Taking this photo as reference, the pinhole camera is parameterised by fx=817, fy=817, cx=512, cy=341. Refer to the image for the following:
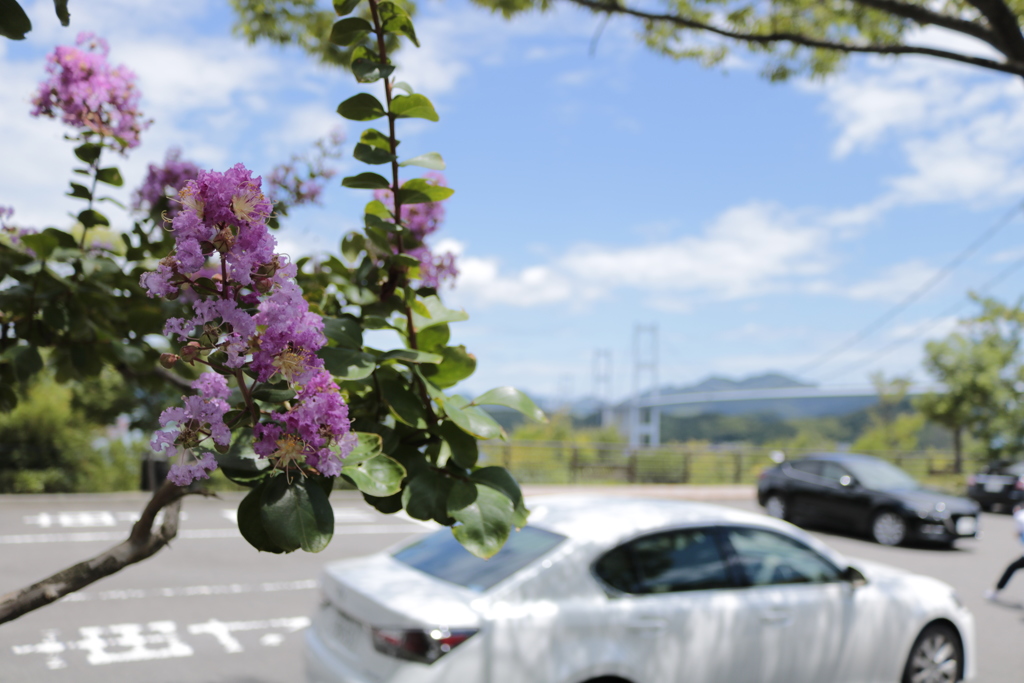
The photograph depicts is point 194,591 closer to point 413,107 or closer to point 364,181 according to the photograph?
point 364,181

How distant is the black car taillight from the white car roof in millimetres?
783

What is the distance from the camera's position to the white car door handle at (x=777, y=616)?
4.50 meters

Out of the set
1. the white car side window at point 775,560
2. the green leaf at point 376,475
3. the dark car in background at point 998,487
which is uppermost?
the green leaf at point 376,475

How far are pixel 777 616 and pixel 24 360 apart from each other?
153 inches

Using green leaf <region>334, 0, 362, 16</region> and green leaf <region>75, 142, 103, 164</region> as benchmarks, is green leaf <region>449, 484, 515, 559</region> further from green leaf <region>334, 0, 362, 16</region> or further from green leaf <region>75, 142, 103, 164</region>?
green leaf <region>75, 142, 103, 164</region>

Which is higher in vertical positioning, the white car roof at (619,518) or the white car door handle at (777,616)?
the white car roof at (619,518)

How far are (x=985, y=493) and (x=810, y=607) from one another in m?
17.4

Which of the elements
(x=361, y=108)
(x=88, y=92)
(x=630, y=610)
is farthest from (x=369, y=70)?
(x=630, y=610)

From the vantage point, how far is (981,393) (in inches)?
1009

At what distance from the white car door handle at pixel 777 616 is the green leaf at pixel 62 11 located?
423cm

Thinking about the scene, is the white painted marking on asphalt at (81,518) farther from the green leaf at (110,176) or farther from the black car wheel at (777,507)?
the black car wheel at (777,507)

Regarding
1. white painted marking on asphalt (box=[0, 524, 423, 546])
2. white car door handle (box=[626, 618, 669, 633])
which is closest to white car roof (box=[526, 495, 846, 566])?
white car door handle (box=[626, 618, 669, 633])

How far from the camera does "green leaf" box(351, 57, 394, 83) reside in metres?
1.76

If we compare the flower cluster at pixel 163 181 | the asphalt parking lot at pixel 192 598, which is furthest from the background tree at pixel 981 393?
the flower cluster at pixel 163 181
